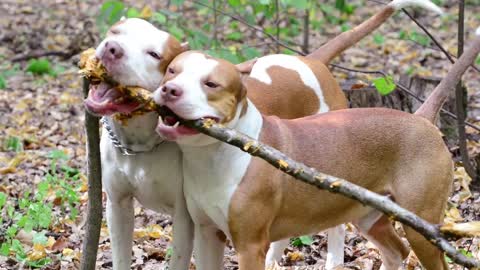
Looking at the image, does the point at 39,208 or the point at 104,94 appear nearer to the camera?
the point at 104,94

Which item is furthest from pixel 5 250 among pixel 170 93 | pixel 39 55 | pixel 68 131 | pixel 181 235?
pixel 39 55

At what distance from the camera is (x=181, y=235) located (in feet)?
15.2

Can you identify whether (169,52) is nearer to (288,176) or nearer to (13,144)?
(288,176)

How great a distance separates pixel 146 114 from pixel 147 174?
317mm

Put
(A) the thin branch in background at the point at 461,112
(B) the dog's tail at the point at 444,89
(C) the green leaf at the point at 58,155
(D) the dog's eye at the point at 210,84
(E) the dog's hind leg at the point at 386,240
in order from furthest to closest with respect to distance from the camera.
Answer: (C) the green leaf at the point at 58,155, (A) the thin branch in background at the point at 461,112, (E) the dog's hind leg at the point at 386,240, (B) the dog's tail at the point at 444,89, (D) the dog's eye at the point at 210,84

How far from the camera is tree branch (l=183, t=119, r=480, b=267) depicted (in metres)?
3.21

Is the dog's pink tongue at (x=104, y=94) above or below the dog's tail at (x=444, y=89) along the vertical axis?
above

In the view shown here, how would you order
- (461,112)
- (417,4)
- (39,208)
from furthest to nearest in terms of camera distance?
(461,112) → (39,208) → (417,4)

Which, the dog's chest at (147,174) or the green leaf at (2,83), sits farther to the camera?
the green leaf at (2,83)

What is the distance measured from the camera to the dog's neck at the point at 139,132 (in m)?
4.45

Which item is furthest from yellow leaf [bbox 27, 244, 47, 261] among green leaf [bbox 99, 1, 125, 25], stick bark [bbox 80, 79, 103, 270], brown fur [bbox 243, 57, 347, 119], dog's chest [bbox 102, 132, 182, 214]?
green leaf [bbox 99, 1, 125, 25]

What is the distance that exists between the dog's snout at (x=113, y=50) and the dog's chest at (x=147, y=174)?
0.60 meters


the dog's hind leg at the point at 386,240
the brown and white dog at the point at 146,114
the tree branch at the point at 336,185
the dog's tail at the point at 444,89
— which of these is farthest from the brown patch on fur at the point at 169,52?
the dog's hind leg at the point at 386,240

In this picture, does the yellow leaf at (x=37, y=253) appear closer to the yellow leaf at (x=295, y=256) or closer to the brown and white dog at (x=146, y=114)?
the brown and white dog at (x=146, y=114)
